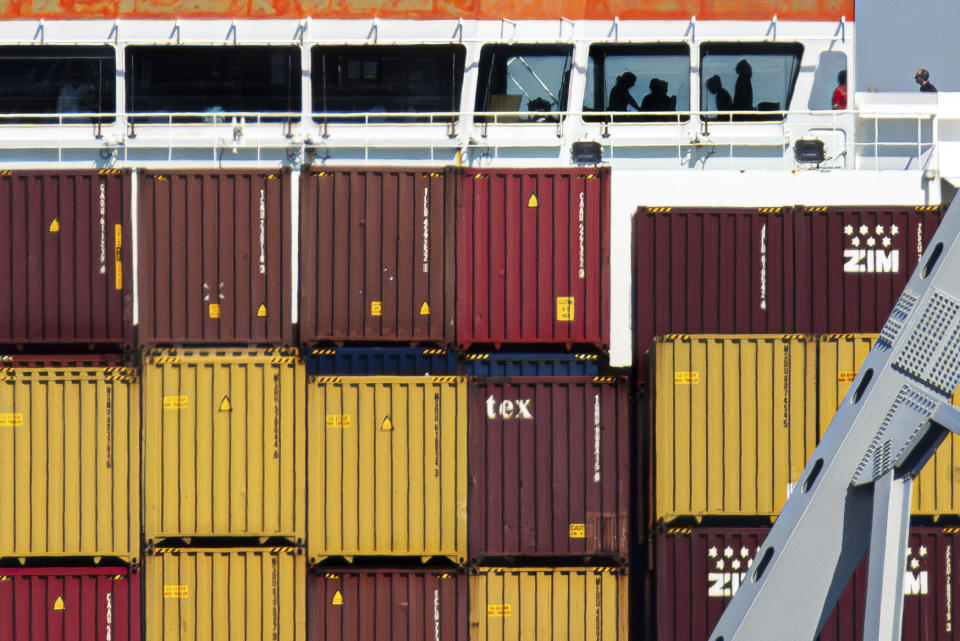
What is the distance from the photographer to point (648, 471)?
16.6m

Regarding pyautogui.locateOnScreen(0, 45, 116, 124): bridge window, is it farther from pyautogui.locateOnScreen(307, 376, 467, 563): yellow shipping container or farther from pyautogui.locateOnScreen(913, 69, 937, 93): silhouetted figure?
pyautogui.locateOnScreen(913, 69, 937, 93): silhouetted figure

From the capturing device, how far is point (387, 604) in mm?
16109

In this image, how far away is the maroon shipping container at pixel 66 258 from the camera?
16953 millimetres

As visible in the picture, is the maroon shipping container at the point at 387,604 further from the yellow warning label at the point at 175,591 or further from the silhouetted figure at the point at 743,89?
the silhouetted figure at the point at 743,89

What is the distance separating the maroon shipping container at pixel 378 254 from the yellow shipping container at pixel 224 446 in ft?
3.73

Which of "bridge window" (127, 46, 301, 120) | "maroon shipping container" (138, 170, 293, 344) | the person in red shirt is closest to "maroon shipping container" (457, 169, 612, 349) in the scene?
"maroon shipping container" (138, 170, 293, 344)

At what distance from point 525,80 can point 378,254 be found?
530 centimetres

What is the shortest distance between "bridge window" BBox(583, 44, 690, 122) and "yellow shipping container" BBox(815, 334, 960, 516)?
588cm

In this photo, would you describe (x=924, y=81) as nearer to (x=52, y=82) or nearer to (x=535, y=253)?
(x=535, y=253)

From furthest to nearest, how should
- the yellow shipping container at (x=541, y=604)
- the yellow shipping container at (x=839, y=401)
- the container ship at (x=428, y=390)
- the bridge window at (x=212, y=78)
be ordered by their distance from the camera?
1. the bridge window at (x=212, y=78)
2. the yellow shipping container at (x=541, y=604)
3. the container ship at (x=428, y=390)
4. the yellow shipping container at (x=839, y=401)

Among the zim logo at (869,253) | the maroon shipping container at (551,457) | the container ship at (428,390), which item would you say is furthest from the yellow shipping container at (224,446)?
the zim logo at (869,253)

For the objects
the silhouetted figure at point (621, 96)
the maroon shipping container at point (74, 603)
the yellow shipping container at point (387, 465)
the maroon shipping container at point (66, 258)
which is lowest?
the maroon shipping container at point (74, 603)

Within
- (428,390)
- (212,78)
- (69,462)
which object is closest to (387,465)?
(428,390)

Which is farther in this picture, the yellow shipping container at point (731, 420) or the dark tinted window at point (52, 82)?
the dark tinted window at point (52, 82)
